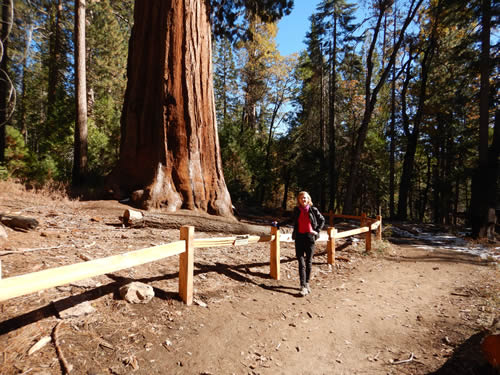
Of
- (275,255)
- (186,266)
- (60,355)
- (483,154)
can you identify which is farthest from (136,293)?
(483,154)

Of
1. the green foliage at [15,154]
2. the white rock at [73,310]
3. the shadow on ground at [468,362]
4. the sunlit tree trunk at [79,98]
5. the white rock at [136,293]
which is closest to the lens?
the shadow on ground at [468,362]

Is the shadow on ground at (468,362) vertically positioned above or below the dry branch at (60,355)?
below

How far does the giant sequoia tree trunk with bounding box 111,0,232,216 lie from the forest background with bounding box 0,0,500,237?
262 centimetres

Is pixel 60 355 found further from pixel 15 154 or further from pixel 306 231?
pixel 15 154

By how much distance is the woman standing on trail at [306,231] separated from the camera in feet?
15.5

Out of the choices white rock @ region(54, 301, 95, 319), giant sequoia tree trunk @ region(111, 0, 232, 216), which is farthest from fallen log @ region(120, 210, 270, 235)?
white rock @ region(54, 301, 95, 319)

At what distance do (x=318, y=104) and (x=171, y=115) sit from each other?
17.5 metres

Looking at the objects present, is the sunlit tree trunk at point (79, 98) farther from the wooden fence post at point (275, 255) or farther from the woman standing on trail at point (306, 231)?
the woman standing on trail at point (306, 231)

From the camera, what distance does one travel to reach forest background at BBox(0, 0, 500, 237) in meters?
11.3

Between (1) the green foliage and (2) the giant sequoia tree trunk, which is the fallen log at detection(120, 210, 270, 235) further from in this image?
(1) the green foliage

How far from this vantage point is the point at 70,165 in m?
13.1

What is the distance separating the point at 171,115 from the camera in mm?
7695

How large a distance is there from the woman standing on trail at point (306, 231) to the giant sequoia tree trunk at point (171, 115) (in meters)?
3.57

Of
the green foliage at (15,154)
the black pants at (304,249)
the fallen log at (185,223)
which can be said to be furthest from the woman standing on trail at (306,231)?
the green foliage at (15,154)
